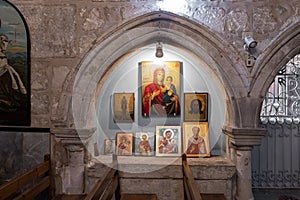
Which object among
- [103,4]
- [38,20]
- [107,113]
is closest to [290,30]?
[103,4]

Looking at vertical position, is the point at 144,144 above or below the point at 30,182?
above

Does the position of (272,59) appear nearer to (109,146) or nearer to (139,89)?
(139,89)

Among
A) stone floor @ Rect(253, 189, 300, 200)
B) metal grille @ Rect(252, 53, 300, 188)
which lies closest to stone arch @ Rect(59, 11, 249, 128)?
stone floor @ Rect(253, 189, 300, 200)

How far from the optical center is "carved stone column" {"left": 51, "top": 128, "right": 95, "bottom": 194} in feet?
9.27

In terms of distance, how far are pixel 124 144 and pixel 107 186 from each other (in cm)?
98

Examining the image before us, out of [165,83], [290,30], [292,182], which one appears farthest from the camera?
[292,182]

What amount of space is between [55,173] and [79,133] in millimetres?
420

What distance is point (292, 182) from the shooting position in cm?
427

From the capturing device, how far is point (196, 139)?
3248 millimetres

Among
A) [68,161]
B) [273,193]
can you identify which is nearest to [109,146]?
[68,161]

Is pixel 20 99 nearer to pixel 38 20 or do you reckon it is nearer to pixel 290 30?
pixel 38 20

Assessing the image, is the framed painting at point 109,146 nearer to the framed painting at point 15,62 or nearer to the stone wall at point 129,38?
the stone wall at point 129,38

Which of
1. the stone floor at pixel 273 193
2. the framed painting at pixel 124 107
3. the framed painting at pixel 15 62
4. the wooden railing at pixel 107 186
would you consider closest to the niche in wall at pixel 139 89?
the framed painting at pixel 124 107

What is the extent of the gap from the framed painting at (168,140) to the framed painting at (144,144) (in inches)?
2.9
